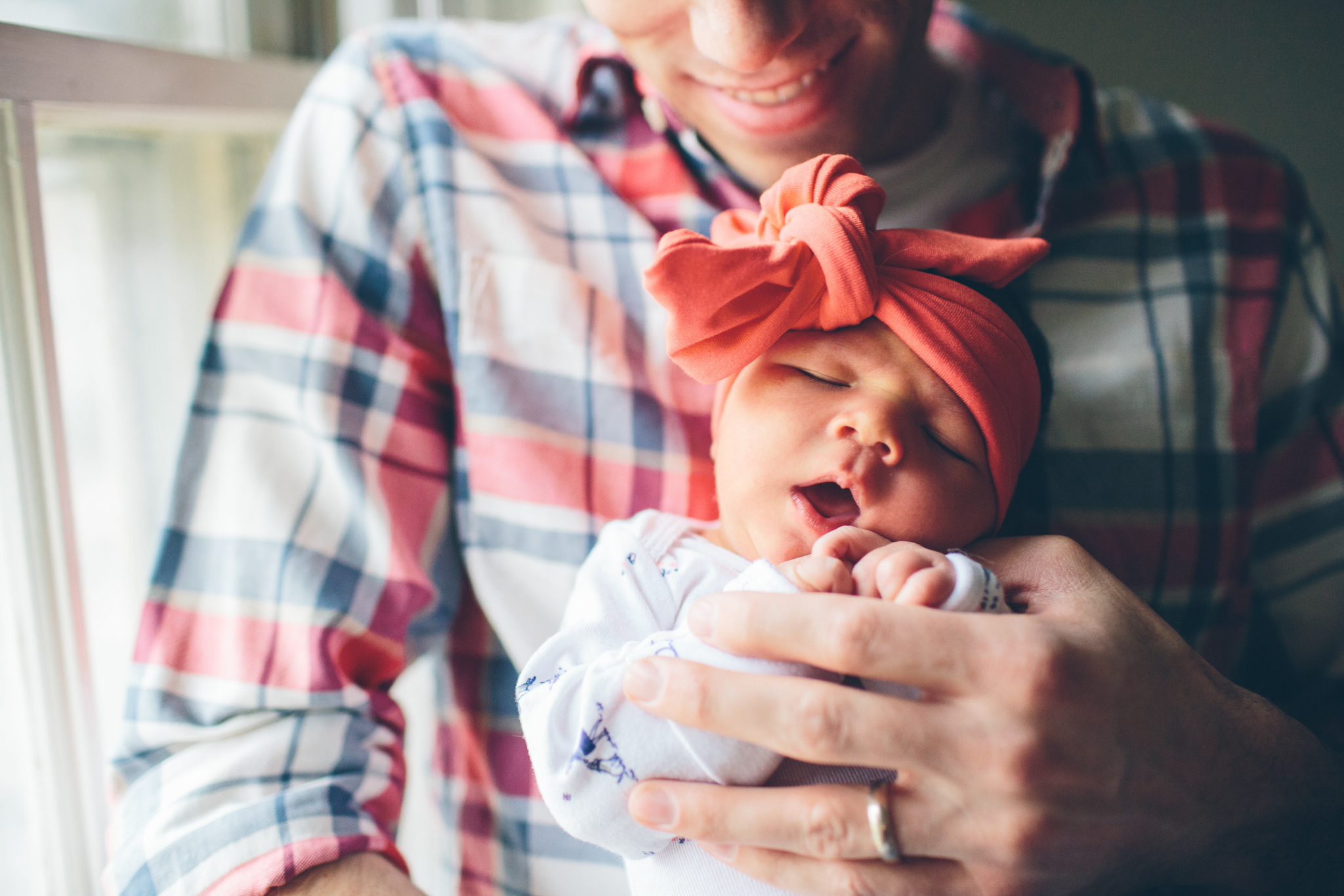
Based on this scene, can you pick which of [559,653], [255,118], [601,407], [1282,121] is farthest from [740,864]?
[1282,121]

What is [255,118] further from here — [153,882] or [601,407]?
[153,882]

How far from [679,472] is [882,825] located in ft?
1.40

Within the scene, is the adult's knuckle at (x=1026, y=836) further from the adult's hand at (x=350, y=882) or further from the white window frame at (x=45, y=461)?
the white window frame at (x=45, y=461)

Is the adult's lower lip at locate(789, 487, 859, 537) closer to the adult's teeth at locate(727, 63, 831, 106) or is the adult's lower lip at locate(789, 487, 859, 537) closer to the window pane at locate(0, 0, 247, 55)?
the adult's teeth at locate(727, 63, 831, 106)

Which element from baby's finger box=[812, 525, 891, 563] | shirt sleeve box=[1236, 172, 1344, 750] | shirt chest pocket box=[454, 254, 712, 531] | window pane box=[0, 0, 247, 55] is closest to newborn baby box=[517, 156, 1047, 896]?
baby's finger box=[812, 525, 891, 563]

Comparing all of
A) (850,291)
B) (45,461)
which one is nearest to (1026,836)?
(850,291)

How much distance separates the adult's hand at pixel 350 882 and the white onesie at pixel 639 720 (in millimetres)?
244

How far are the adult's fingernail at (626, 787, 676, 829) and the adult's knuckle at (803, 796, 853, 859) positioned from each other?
0.33ft

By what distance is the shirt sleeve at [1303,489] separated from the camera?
1.08 m

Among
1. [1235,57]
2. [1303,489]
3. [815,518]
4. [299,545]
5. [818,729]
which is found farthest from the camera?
[1235,57]

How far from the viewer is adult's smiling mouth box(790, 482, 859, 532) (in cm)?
70

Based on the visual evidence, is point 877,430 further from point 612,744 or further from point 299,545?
point 299,545

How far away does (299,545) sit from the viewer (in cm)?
88

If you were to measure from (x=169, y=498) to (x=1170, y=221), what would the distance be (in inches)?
47.5
